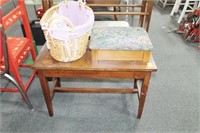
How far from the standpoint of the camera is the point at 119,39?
1.07 meters

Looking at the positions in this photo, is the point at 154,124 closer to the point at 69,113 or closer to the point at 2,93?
the point at 69,113

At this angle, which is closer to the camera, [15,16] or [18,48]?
[15,16]

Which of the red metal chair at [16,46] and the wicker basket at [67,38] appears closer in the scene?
the wicker basket at [67,38]

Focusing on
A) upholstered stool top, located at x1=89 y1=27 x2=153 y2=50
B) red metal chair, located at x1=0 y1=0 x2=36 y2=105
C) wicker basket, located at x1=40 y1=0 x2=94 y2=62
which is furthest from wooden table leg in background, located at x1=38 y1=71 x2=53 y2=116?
upholstered stool top, located at x1=89 y1=27 x2=153 y2=50

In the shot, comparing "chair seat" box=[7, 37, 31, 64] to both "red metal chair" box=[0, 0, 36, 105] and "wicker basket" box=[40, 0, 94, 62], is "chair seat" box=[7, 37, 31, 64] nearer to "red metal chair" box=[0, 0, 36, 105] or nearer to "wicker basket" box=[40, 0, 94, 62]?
"red metal chair" box=[0, 0, 36, 105]

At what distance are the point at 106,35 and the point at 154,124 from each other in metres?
0.85

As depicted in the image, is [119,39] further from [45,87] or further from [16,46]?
[16,46]

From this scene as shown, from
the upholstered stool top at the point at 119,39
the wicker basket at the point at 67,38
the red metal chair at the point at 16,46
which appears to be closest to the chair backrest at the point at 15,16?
the red metal chair at the point at 16,46

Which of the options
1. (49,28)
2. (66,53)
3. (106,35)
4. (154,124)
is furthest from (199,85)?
(49,28)

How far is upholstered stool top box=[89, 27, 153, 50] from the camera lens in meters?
1.01

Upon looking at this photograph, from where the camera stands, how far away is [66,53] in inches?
41.1

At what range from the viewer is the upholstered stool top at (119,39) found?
39.9 inches

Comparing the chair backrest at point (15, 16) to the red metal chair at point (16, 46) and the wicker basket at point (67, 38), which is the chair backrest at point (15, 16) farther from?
the wicker basket at point (67, 38)

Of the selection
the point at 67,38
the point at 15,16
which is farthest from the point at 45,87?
the point at 15,16
